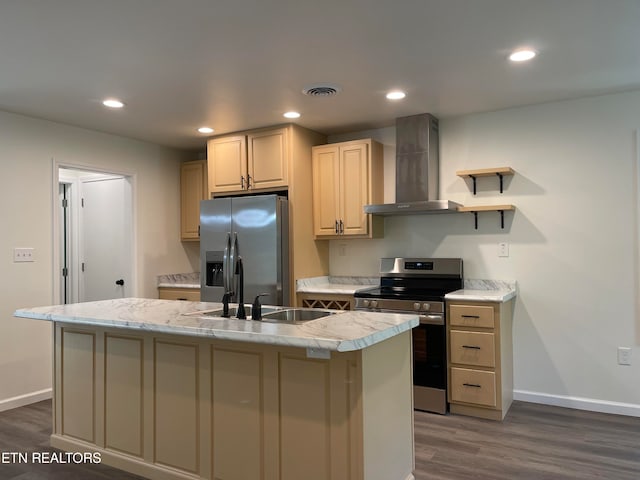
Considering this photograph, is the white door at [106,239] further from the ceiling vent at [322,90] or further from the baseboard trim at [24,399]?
the ceiling vent at [322,90]

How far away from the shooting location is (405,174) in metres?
4.20

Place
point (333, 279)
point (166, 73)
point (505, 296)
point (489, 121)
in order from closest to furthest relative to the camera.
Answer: point (166, 73), point (505, 296), point (489, 121), point (333, 279)

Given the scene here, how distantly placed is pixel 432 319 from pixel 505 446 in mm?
969

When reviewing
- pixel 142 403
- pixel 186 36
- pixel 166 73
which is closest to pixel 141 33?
pixel 186 36

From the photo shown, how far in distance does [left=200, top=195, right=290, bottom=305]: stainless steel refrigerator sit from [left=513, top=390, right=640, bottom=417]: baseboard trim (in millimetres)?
2105

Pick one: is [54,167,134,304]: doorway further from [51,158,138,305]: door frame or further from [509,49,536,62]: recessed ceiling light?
[509,49,536,62]: recessed ceiling light

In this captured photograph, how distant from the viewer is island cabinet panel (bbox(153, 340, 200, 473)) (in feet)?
8.17

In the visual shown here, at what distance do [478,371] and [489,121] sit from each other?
203 cm

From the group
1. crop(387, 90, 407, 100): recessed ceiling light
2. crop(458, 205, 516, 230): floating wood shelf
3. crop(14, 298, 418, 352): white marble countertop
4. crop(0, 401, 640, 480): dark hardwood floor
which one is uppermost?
crop(387, 90, 407, 100): recessed ceiling light

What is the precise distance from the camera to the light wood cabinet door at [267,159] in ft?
14.4

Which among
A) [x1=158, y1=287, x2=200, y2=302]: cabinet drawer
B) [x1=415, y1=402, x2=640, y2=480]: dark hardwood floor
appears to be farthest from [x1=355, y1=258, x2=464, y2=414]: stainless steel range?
[x1=158, y1=287, x2=200, y2=302]: cabinet drawer

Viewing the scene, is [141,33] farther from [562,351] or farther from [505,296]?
[562,351]

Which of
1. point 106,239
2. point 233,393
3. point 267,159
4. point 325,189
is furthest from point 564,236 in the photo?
point 106,239

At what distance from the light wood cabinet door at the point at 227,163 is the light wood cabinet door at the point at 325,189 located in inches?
26.6
